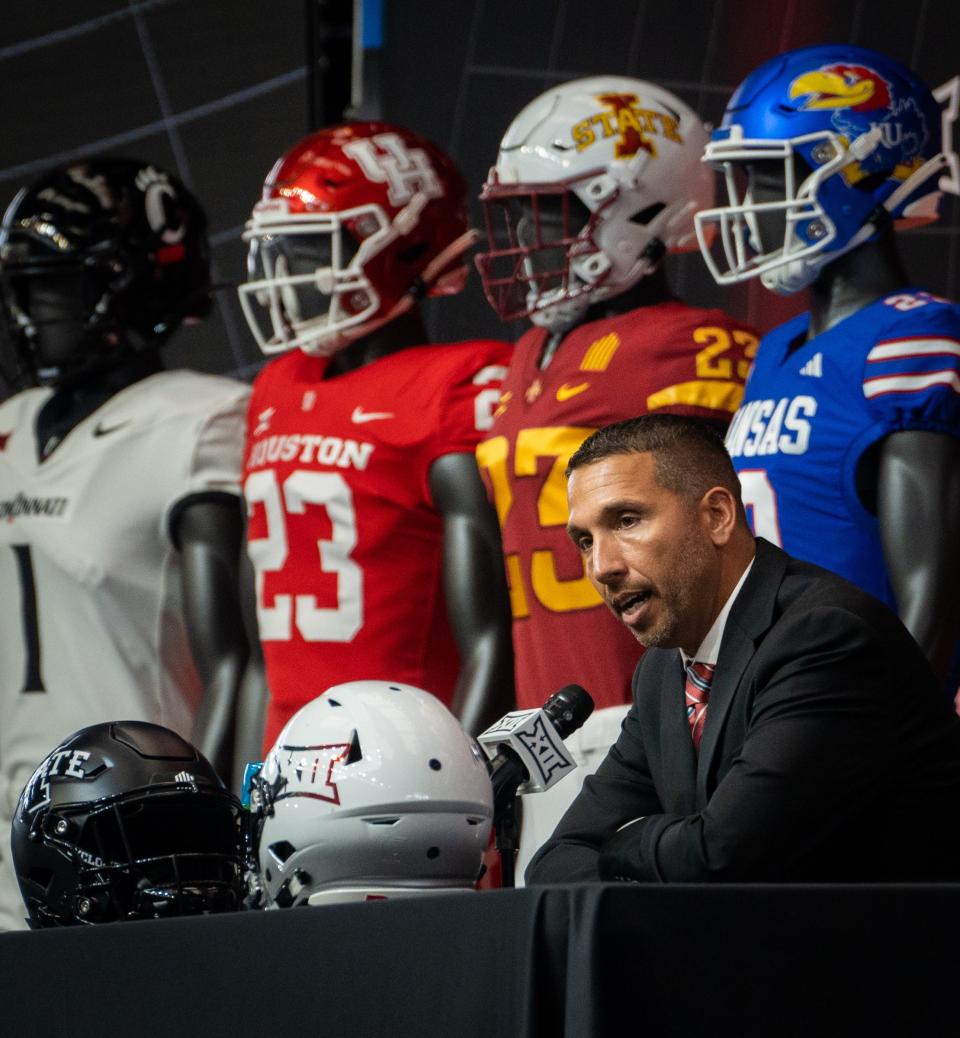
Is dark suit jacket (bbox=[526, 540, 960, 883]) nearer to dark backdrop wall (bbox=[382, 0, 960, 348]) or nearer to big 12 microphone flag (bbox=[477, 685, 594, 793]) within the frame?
big 12 microphone flag (bbox=[477, 685, 594, 793])

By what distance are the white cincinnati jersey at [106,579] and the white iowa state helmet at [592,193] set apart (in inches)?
25.7

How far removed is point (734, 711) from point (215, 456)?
5.48 ft

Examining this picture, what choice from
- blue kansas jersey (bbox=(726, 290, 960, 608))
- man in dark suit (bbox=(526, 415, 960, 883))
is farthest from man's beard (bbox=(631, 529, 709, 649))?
blue kansas jersey (bbox=(726, 290, 960, 608))

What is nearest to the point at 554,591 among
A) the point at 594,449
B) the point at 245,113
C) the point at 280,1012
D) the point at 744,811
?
the point at 594,449

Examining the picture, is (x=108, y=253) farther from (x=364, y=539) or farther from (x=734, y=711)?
(x=734, y=711)

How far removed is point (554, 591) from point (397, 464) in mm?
373

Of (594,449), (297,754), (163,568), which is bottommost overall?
(163,568)

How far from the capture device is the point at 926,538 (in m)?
2.42

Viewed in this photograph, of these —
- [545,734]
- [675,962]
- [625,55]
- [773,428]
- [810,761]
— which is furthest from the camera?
[625,55]

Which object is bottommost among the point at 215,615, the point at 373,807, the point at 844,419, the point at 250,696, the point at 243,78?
the point at 250,696

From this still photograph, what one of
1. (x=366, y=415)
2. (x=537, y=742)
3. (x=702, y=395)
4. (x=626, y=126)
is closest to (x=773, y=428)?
(x=702, y=395)

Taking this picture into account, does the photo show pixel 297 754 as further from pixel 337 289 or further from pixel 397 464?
pixel 337 289

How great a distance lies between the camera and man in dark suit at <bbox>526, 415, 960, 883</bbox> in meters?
1.75

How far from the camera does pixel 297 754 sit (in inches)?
82.7
